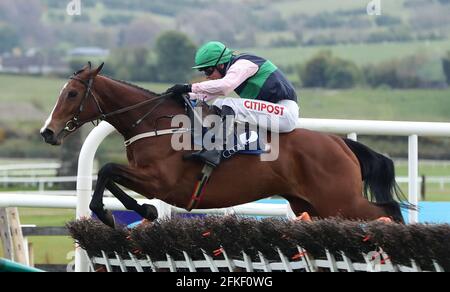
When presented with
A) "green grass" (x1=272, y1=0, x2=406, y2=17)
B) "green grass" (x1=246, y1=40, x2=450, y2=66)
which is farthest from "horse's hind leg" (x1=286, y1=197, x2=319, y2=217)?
"green grass" (x1=272, y1=0, x2=406, y2=17)

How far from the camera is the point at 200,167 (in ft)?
22.8

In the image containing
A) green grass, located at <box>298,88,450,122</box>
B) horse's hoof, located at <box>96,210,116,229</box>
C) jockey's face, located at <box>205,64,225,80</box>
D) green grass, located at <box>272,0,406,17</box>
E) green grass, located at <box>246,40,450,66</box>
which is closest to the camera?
horse's hoof, located at <box>96,210,116,229</box>

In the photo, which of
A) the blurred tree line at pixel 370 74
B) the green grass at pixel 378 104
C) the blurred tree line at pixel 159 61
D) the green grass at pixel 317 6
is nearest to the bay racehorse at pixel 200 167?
the green grass at pixel 378 104

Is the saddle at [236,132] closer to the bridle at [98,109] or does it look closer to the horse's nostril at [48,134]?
the bridle at [98,109]

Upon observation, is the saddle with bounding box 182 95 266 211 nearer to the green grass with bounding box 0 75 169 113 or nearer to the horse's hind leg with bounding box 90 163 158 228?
the horse's hind leg with bounding box 90 163 158 228

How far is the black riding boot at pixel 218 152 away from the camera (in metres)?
6.88

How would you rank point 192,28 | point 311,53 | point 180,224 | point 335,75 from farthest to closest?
point 192,28 < point 311,53 < point 335,75 < point 180,224

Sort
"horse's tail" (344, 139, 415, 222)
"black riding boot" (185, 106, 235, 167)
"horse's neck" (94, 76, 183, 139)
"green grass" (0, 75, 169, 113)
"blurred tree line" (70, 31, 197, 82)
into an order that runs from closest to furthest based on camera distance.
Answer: "black riding boot" (185, 106, 235, 167) < "horse's neck" (94, 76, 183, 139) < "horse's tail" (344, 139, 415, 222) < "green grass" (0, 75, 169, 113) < "blurred tree line" (70, 31, 197, 82)

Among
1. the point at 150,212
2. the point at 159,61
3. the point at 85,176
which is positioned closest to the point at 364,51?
the point at 159,61

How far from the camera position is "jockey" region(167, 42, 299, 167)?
22.8 ft
